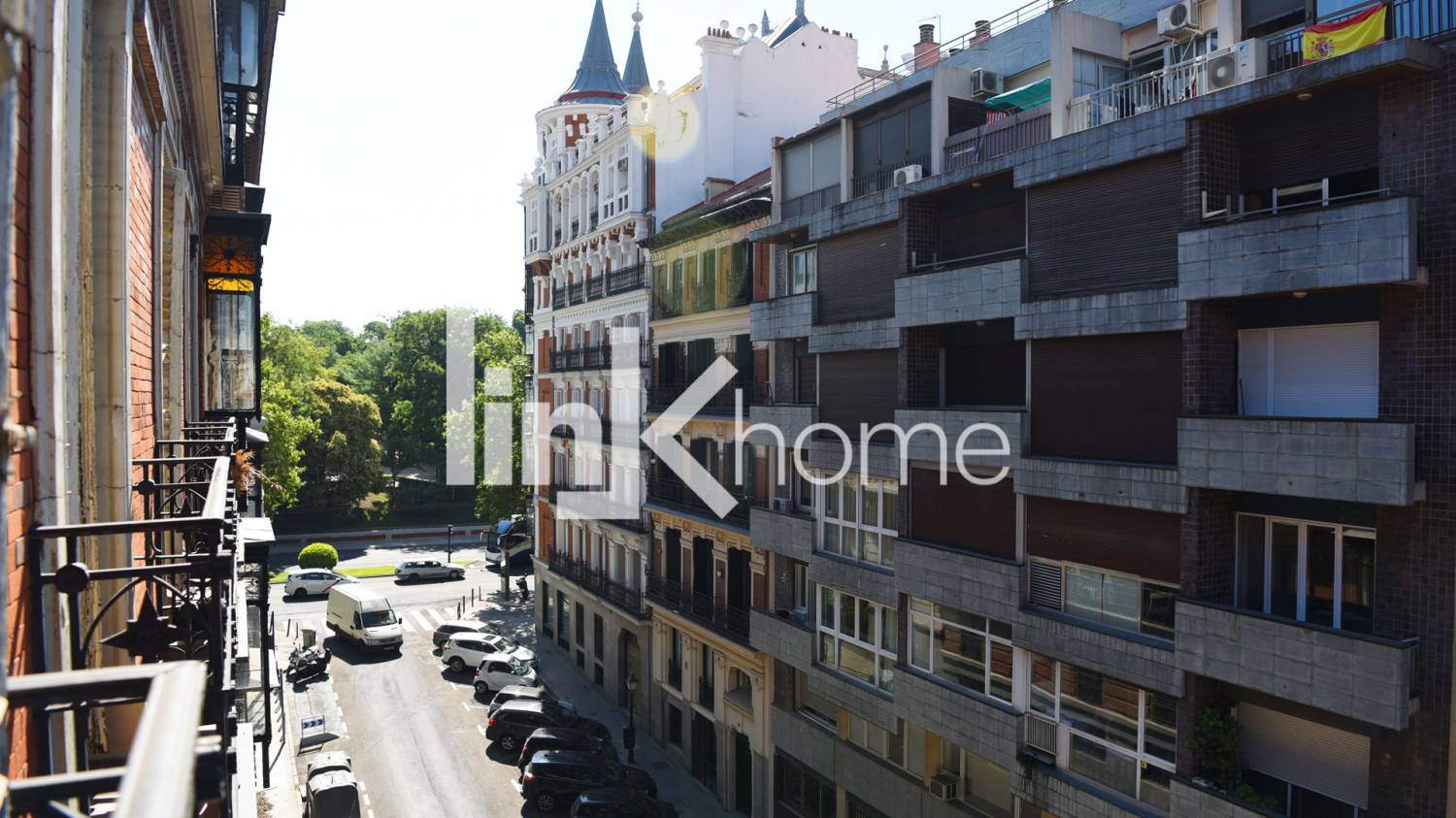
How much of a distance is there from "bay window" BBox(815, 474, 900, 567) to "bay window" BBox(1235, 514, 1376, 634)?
7358 millimetres

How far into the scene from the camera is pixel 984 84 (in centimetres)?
1967

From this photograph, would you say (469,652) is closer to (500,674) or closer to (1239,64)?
(500,674)

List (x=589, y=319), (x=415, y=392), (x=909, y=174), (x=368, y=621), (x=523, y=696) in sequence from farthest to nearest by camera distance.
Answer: (x=415, y=392) → (x=368, y=621) → (x=589, y=319) → (x=523, y=696) → (x=909, y=174)

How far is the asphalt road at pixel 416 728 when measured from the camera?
26094 mm

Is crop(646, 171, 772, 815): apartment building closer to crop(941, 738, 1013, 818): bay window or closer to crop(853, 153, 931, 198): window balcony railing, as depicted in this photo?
crop(853, 153, 931, 198): window balcony railing

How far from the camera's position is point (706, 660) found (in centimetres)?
2877

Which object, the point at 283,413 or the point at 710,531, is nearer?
the point at 710,531

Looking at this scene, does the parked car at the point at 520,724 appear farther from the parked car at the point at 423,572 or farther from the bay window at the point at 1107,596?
the parked car at the point at 423,572

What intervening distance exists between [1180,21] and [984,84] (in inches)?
203

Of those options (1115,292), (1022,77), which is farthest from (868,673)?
(1022,77)

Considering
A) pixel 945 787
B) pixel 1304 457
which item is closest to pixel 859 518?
pixel 945 787

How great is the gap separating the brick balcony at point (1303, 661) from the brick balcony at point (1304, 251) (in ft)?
14.4

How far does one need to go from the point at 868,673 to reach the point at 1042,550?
6.11m

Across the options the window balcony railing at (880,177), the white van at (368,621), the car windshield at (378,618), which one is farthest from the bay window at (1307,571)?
the car windshield at (378,618)
